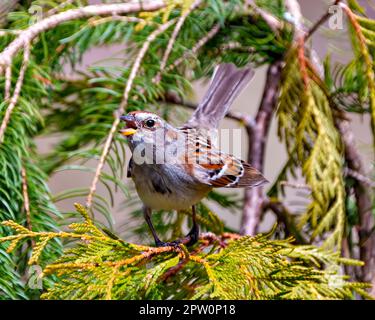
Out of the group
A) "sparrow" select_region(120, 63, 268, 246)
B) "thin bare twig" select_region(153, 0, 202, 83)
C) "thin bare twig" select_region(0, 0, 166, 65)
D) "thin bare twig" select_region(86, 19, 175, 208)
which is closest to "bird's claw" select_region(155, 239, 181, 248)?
"sparrow" select_region(120, 63, 268, 246)

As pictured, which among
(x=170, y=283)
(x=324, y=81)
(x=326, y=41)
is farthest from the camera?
(x=326, y=41)

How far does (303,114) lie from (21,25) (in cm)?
64

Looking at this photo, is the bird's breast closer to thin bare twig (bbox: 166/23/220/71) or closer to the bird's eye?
the bird's eye

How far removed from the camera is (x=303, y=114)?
128 centimetres

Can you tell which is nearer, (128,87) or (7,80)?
(7,80)

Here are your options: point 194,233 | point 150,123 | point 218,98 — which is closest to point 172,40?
point 150,123

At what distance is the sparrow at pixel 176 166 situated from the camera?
4.29 feet

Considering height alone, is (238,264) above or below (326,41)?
below

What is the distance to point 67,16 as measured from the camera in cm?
125

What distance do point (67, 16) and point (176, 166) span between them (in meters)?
0.41

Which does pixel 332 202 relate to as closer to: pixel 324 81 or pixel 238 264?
pixel 324 81

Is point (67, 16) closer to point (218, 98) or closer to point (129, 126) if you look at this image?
point (129, 126)
